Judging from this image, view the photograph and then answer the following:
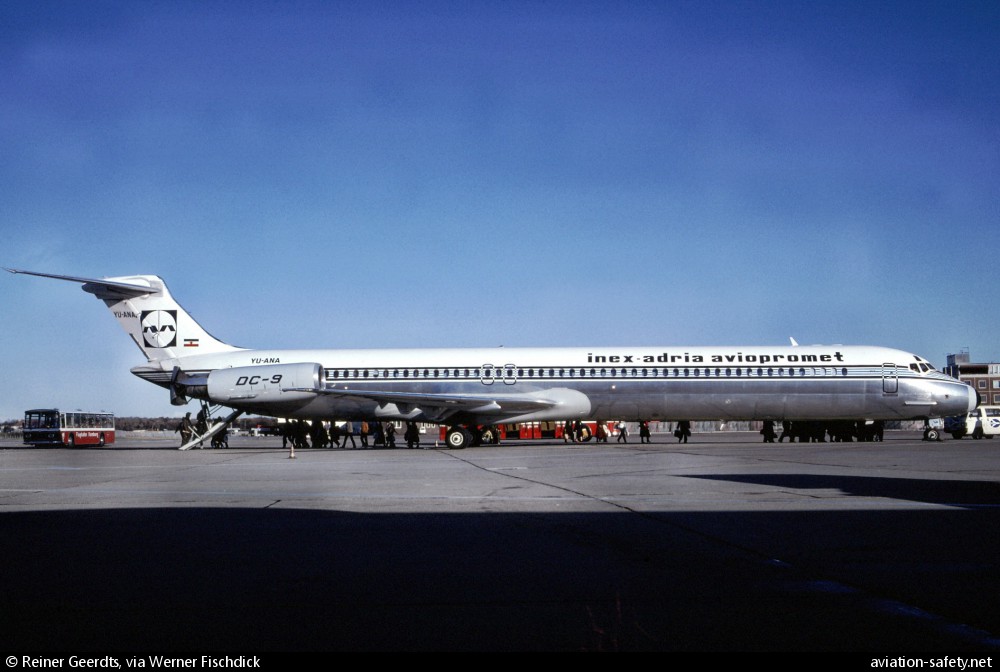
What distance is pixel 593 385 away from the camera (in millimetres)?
33500

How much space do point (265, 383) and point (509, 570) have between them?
2998 centimetres

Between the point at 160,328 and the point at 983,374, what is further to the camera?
the point at 983,374

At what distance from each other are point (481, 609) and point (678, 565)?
2.01m

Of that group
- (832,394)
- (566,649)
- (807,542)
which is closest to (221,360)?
(832,394)

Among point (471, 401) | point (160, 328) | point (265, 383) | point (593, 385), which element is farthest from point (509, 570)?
point (160, 328)

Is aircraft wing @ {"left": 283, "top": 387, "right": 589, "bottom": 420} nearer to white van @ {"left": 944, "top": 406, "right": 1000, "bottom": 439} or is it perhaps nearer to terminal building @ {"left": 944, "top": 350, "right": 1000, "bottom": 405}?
white van @ {"left": 944, "top": 406, "right": 1000, "bottom": 439}

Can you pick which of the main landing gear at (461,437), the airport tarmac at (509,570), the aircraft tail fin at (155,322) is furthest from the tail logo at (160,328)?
the airport tarmac at (509,570)

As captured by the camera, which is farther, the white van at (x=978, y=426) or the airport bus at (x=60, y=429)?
the airport bus at (x=60, y=429)

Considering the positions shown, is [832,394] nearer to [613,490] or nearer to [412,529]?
[613,490]

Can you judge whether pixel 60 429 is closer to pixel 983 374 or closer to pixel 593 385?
pixel 593 385

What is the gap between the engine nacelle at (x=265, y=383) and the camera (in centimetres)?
3403

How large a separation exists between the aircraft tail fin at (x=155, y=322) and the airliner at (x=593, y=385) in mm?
2575

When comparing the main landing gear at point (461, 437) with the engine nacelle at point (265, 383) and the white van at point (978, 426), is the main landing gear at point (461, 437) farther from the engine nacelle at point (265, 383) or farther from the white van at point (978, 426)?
the white van at point (978, 426)

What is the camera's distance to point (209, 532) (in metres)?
8.34
